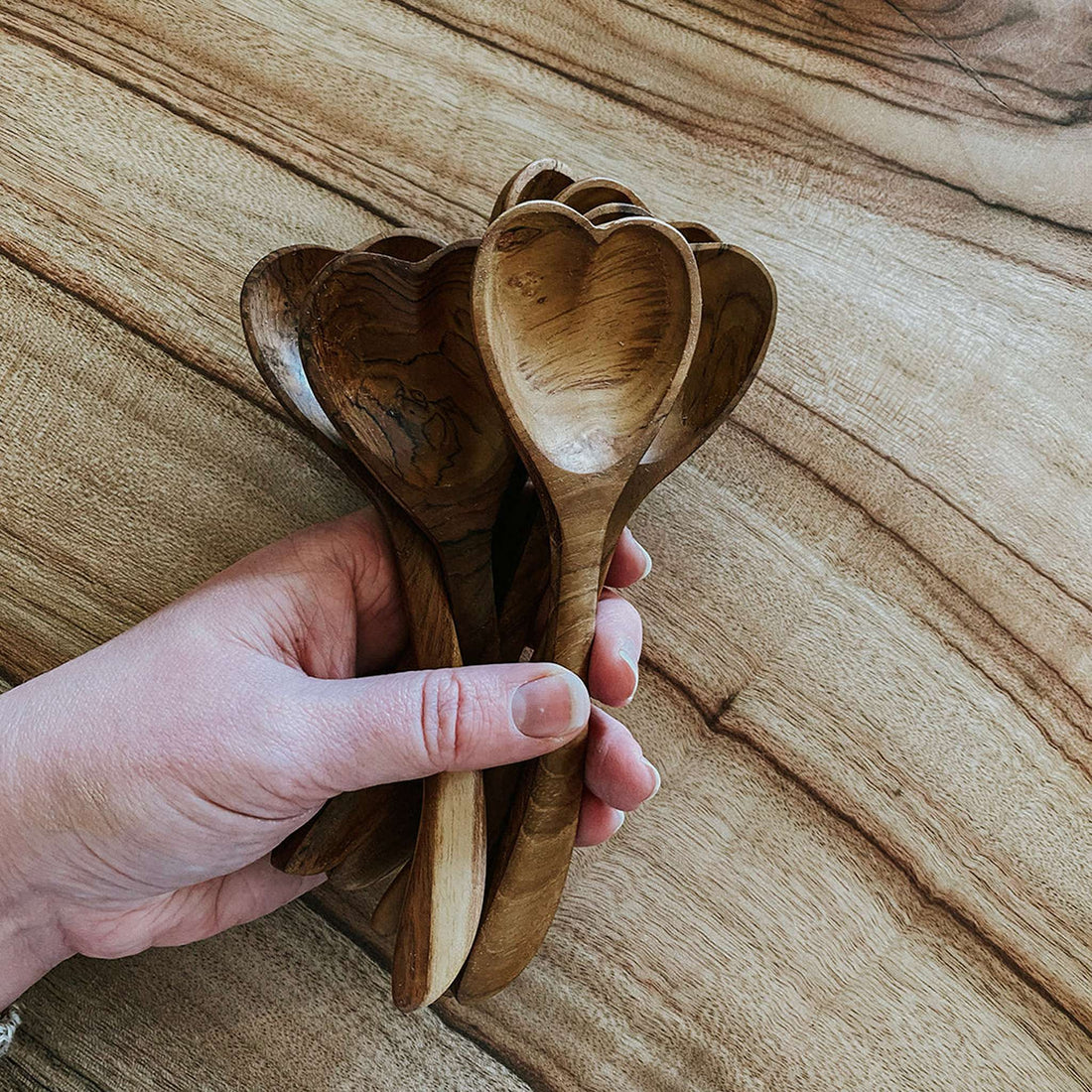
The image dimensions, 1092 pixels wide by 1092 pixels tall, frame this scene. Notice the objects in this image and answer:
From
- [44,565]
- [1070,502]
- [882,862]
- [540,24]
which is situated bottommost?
[44,565]

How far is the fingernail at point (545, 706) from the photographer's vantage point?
0.59 meters

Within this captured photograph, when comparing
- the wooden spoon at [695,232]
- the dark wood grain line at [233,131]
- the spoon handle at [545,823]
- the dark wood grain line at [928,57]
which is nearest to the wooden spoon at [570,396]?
the spoon handle at [545,823]

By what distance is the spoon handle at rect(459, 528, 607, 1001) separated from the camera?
0.63 m

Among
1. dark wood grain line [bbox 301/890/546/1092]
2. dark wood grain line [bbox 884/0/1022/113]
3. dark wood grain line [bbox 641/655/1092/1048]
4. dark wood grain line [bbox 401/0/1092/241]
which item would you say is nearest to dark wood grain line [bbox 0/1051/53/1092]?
dark wood grain line [bbox 301/890/546/1092]

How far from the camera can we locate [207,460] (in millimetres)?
800

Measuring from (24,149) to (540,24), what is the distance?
0.45 meters

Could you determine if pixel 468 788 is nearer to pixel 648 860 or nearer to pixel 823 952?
pixel 648 860

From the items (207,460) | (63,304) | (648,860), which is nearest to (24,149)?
(63,304)

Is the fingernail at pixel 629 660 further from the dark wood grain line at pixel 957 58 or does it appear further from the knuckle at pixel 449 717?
the dark wood grain line at pixel 957 58

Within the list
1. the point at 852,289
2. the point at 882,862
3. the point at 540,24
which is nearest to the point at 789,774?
the point at 882,862

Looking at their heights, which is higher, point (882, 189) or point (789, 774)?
point (882, 189)

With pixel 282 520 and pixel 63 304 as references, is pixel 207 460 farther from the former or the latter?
pixel 63 304

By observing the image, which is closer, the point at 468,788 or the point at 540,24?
the point at 468,788

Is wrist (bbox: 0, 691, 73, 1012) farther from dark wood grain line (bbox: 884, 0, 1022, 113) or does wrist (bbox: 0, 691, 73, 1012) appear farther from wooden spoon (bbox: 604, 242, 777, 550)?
dark wood grain line (bbox: 884, 0, 1022, 113)
